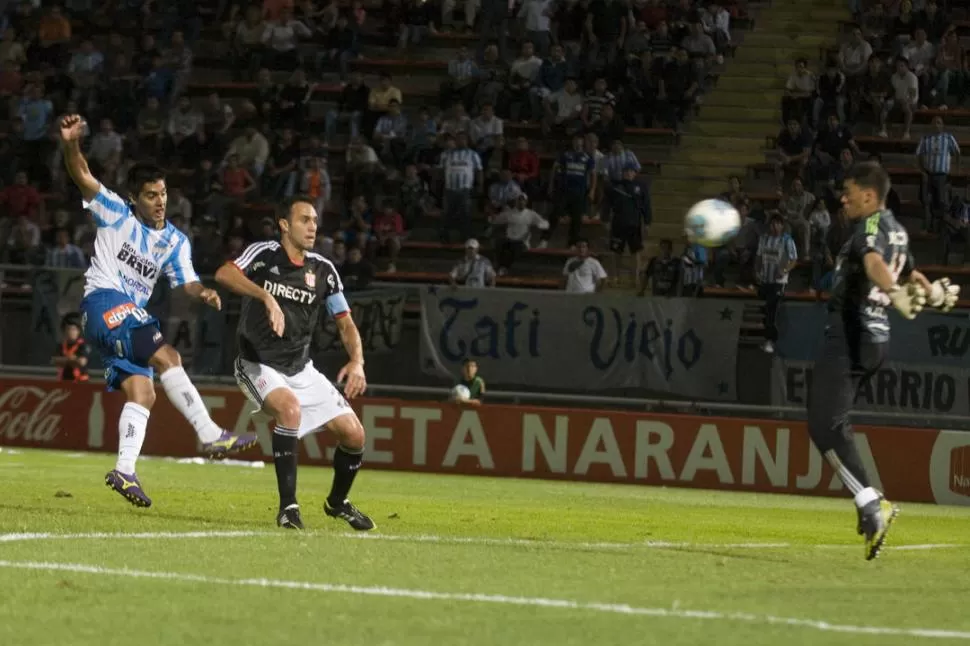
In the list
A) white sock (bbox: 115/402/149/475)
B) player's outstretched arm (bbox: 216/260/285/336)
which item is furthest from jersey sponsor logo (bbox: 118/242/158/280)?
player's outstretched arm (bbox: 216/260/285/336)

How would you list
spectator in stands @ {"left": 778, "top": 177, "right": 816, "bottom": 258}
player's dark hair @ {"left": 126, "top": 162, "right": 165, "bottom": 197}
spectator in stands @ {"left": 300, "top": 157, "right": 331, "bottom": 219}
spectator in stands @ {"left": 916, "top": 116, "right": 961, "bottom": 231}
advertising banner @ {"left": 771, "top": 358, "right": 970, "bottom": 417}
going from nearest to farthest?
player's dark hair @ {"left": 126, "top": 162, "right": 165, "bottom": 197} < advertising banner @ {"left": 771, "top": 358, "right": 970, "bottom": 417} < spectator in stands @ {"left": 778, "top": 177, "right": 816, "bottom": 258} < spectator in stands @ {"left": 916, "top": 116, "right": 961, "bottom": 231} < spectator in stands @ {"left": 300, "top": 157, "right": 331, "bottom": 219}

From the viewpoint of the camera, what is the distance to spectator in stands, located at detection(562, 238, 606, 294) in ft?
86.8

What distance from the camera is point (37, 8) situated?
119ft

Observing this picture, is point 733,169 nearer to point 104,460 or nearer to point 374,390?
point 374,390

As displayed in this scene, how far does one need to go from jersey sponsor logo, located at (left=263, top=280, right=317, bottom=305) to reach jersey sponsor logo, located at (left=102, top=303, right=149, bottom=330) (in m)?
1.34

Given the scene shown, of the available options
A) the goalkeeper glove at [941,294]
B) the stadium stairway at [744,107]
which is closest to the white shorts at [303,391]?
the goalkeeper glove at [941,294]

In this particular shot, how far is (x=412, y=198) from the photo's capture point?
2961cm

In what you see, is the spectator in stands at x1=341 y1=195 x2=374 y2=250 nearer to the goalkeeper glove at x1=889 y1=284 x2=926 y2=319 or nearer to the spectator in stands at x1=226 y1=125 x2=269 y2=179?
the spectator in stands at x1=226 y1=125 x2=269 y2=179

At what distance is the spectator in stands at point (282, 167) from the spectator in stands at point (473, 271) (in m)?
4.48

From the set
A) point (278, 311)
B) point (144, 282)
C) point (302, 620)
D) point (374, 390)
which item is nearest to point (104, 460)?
point (374, 390)

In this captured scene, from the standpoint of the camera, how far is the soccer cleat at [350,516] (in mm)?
12055

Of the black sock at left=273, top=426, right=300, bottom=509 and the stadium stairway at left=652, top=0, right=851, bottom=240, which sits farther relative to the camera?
the stadium stairway at left=652, top=0, right=851, bottom=240

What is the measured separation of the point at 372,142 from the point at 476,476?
9.52 meters

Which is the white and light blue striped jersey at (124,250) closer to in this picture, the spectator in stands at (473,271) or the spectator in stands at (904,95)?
the spectator in stands at (473,271)
